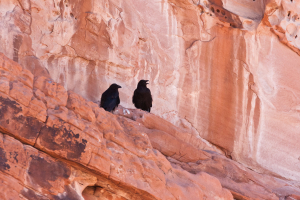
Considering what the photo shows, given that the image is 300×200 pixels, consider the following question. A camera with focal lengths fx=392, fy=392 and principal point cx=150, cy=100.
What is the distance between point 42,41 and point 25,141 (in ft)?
12.5

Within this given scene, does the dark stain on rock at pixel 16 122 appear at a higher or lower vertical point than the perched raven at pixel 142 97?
lower

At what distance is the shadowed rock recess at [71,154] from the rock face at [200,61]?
2991 mm

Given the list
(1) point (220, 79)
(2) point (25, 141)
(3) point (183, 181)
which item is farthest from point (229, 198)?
(1) point (220, 79)

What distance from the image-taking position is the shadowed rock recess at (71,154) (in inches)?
159

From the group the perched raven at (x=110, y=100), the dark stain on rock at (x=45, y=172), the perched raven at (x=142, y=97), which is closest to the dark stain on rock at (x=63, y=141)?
the dark stain on rock at (x=45, y=172)

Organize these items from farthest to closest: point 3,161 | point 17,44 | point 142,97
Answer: point 142,97
point 17,44
point 3,161

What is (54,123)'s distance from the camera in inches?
170

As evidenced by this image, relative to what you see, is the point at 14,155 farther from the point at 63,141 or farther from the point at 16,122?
the point at 63,141

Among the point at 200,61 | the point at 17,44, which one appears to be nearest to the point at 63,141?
the point at 17,44

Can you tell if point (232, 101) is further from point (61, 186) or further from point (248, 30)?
point (61, 186)

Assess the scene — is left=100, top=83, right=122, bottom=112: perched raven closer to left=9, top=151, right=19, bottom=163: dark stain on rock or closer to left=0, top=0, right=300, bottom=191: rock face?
left=0, top=0, right=300, bottom=191: rock face

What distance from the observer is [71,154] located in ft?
14.1

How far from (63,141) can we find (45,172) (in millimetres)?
384

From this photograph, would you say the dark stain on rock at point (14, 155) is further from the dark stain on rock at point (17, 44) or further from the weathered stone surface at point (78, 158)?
the dark stain on rock at point (17, 44)
